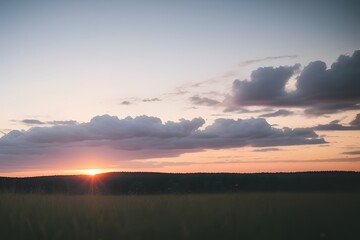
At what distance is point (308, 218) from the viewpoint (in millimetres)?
7398

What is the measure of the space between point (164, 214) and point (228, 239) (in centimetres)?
279

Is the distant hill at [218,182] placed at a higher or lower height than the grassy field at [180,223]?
lower

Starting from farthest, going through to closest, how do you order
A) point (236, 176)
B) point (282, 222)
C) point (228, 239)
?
point (236, 176)
point (282, 222)
point (228, 239)

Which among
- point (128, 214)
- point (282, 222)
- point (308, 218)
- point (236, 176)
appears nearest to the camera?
point (282, 222)

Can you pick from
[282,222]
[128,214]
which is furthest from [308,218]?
[128,214]

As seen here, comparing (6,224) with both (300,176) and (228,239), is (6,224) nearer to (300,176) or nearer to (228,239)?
(228,239)

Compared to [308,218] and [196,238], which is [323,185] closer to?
[308,218]

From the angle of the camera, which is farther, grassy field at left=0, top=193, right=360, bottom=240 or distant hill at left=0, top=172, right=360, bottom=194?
distant hill at left=0, top=172, right=360, bottom=194

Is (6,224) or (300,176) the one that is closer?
(6,224)

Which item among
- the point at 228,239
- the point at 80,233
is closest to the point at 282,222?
the point at 228,239

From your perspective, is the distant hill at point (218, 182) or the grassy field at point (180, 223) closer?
the grassy field at point (180, 223)

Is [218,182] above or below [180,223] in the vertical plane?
below

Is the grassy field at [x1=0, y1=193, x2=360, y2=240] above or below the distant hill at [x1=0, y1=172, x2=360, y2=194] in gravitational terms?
above

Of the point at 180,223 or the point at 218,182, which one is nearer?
the point at 180,223
